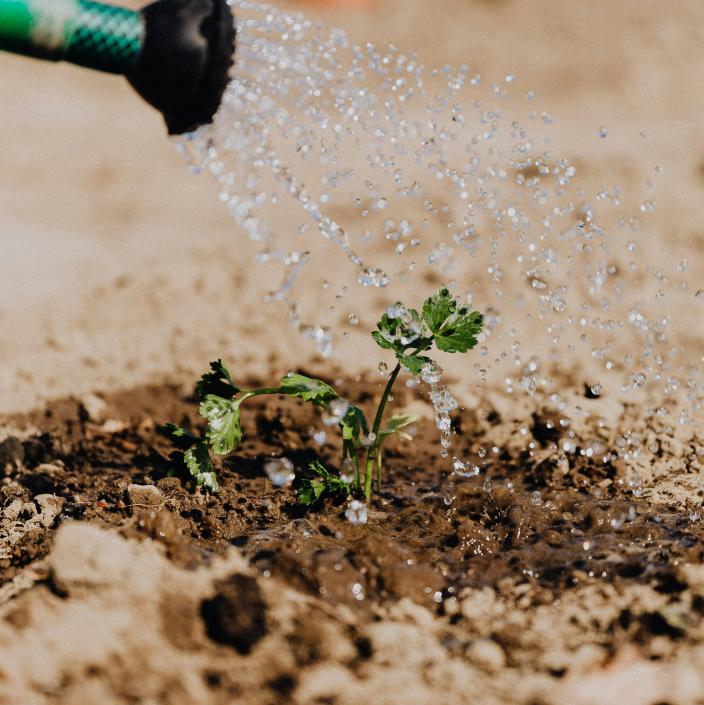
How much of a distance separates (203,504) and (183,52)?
1.17 meters

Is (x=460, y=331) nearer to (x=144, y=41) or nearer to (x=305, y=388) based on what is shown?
(x=305, y=388)

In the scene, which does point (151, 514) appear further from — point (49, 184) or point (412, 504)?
point (49, 184)

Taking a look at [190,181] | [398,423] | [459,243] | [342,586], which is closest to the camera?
[342,586]

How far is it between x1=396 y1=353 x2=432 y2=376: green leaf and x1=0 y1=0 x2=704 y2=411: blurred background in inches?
51.5

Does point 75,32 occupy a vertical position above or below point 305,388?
above

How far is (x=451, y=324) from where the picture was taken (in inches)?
96.1

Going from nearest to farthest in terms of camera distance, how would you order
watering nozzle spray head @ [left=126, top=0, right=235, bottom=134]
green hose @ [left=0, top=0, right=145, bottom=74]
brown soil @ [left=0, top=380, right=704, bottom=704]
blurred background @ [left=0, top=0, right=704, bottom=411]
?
brown soil @ [left=0, top=380, right=704, bottom=704]
green hose @ [left=0, top=0, right=145, bottom=74]
watering nozzle spray head @ [left=126, top=0, right=235, bottom=134]
blurred background @ [left=0, top=0, right=704, bottom=411]

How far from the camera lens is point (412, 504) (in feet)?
8.29

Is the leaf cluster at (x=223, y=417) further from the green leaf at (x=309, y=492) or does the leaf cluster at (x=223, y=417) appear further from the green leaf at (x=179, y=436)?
the green leaf at (x=309, y=492)

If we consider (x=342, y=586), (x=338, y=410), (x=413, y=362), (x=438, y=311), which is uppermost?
(x=438, y=311)

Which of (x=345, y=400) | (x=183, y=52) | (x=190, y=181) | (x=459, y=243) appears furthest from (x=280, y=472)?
(x=190, y=181)

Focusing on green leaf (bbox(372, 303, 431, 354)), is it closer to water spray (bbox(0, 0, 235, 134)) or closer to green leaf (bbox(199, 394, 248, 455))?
green leaf (bbox(199, 394, 248, 455))

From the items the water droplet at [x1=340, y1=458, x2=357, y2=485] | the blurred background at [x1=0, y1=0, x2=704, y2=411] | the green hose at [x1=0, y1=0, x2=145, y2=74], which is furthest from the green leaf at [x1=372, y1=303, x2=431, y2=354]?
the blurred background at [x1=0, y1=0, x2=704, y2=411]

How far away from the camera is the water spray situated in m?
1.98
